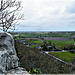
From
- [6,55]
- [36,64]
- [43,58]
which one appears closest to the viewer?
Result: [6,55]

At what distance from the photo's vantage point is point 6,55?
3.62 metres

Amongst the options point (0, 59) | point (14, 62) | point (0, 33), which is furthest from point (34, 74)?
point (0, 33)

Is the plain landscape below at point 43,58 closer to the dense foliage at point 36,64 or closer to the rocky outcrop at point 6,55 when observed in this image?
the dense foliage at point 36,64

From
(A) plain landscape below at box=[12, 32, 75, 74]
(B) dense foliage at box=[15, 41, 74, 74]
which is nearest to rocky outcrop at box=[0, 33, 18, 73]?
(A) plain landscape below at box=[12, 32, 75, 74]

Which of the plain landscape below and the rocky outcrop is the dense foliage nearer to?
the plain landscape below

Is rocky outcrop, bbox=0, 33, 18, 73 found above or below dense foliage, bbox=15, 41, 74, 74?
above

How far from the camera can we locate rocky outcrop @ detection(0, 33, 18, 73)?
136 inches

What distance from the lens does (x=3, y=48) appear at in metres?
3.95

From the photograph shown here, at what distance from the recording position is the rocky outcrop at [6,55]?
3.46 m

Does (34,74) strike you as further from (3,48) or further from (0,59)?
Answer: (3,48)

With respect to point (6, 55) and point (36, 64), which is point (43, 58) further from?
→ point (6, 55)

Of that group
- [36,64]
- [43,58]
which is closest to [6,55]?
[36,64]

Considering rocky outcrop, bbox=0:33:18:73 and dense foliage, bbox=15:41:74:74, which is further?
dense foliage, bbox=15:41:74:74

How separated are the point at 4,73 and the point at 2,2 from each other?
6.04 meters
